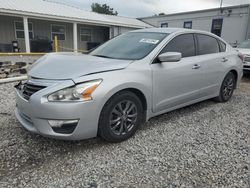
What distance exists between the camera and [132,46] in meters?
3.40

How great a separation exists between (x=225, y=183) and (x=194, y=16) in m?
17.7

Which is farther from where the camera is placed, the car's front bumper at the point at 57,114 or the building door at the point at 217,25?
the building door at the point at 217,25

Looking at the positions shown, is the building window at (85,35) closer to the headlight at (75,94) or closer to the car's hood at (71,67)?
the car's hood at (71,67)

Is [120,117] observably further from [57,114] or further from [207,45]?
[207,45]

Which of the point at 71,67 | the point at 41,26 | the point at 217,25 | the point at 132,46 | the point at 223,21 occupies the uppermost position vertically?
the point at 223,21

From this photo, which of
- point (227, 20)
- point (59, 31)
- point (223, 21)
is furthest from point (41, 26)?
point (227, 20)

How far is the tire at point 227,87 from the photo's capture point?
15.1ft

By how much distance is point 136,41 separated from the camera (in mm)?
3496

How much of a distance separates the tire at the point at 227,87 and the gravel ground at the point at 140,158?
1150mm

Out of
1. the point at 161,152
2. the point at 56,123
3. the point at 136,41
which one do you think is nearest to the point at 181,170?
the point at 161,152

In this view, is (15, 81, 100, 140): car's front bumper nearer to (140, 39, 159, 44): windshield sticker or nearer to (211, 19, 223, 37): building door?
(140, 39, 159, 44): windshield sticker

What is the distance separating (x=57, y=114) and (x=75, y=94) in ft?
0.98

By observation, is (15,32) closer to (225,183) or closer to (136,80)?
(136,80)

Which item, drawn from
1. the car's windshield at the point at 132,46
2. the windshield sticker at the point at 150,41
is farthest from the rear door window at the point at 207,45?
the windshield sticker at the point at 150,41
